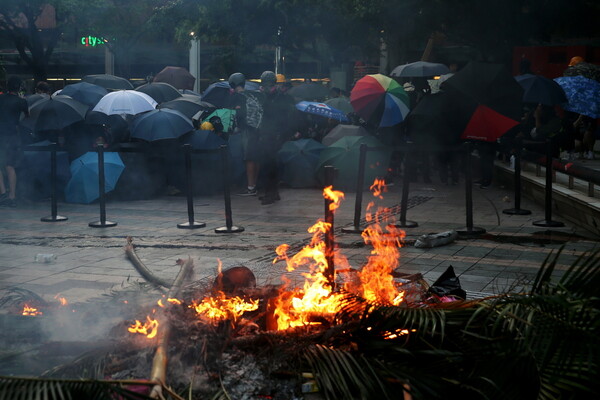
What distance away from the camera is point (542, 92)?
38.2 feet

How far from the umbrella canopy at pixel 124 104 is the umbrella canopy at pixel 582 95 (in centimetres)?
690

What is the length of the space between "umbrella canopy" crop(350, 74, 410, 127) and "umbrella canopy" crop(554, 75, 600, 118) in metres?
2.93

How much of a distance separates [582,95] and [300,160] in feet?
16.0

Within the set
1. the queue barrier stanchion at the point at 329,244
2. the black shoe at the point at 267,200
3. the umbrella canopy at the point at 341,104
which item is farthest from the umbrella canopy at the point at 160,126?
the queue barrier stanchion at the point at 329,244

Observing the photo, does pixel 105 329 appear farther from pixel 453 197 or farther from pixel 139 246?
pixel 453 197

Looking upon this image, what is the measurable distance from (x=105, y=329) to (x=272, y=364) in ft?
4.67

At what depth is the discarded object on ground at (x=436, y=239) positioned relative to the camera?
7.49m

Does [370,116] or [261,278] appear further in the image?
[370,116]

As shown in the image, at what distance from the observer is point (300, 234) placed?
27.6ft

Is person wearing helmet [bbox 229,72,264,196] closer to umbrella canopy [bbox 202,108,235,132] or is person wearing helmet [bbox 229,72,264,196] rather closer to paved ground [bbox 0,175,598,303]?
umbrella canopy [bbox 202,108,235,132]

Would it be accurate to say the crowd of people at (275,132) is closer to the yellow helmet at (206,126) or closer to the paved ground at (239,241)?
the yellow helmet at (206,126)

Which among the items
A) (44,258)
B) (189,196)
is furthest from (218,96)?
(44,258)

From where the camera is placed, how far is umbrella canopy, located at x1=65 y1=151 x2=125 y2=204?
10.7 meters

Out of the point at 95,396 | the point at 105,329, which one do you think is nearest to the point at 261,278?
the point at 105,329
